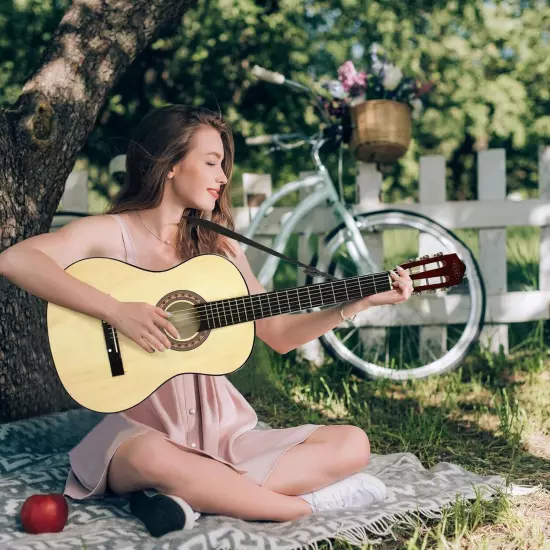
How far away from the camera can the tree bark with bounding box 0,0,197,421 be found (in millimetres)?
3176

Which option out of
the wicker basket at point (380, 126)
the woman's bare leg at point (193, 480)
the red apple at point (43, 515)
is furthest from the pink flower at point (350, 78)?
the red apple at point (43, 515)

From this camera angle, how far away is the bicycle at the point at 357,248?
4.10 metres

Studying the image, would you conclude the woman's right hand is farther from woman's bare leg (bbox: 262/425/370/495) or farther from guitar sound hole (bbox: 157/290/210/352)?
woman's bare leg (bbox: 262/425/370/495)

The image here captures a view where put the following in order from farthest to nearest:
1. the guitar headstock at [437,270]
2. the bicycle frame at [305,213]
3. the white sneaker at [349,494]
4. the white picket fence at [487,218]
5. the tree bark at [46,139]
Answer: the white picket fence at [487,218]
the bicycle frame at [305,213]
the tree bark at [46,139]
the white sneaker at [349,494]
the guitar headstock at [437,270]

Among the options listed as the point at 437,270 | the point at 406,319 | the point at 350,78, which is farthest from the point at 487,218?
the point at 437,270

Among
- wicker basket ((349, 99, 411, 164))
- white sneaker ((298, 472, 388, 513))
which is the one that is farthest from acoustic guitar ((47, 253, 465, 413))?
wicker basket ((349, 99, 411, 164))

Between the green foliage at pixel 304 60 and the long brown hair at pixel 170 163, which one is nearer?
the long brown hair at pixel 170 163

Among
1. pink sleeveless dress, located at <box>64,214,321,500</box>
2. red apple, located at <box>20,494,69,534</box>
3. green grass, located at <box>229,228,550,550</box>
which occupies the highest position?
pink sleeveless dress, located at <box>64,214,321,500</box>

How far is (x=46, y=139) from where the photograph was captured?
326cm

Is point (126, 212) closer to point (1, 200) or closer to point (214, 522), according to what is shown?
point (1, 200)

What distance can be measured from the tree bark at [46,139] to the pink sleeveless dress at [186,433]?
0.85 metres

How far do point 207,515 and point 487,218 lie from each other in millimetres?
2905

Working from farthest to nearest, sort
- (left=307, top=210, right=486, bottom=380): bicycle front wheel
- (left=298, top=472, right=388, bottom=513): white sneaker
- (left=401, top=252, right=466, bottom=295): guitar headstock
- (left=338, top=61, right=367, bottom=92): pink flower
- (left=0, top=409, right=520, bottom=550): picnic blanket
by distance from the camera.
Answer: (left=338, top=61, right=367, bottom=92): pink flower → (left=307, top=210, right=486, bottom=380): bicycle front wheel → (left=298, top=472, right=388, bottom=513): white sneaker → (left=401, top=252, right=466, bottom=295): guitar headstock → (left=0, top=409, right=520, bottom=550): picnic blanket

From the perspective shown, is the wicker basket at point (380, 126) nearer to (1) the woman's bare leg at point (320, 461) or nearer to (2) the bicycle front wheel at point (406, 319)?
(2) the bicycle front wheel at point (406, 319)
